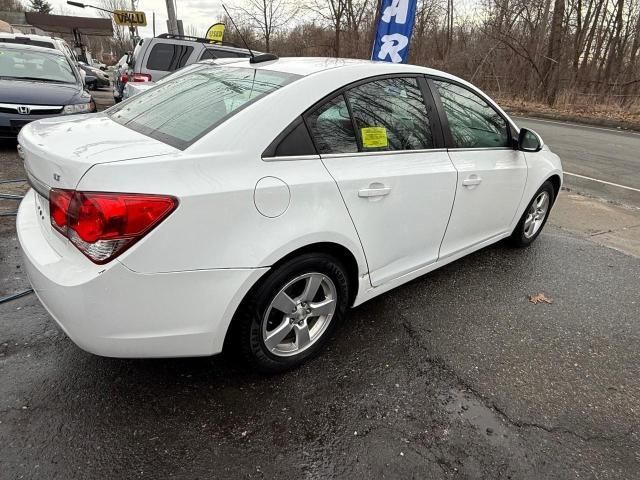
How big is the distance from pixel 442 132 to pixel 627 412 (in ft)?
6.24

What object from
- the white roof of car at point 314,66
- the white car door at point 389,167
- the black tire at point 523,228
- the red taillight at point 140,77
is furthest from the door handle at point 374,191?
the red taillight at point 140,77

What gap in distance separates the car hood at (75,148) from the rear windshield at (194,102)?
0.35 feet

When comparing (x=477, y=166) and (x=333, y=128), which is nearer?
(x=333, y=128)

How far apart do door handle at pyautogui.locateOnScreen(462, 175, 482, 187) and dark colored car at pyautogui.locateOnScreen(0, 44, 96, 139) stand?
20.0 ft

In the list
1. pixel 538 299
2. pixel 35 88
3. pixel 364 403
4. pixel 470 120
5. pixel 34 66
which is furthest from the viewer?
pixel 34 66

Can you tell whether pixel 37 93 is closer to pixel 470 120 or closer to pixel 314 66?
pixel 314 66

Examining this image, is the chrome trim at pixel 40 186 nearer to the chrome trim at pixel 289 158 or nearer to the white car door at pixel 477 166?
the chrome trim at pixel 289 158

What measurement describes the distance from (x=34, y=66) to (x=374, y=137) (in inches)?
312

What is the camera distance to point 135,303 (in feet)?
6.11

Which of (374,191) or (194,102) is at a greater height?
(194,102)

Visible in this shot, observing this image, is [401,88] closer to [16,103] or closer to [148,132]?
[148,132]

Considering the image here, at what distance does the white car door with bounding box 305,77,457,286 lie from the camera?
2408 millimetres

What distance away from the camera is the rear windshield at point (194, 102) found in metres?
2.22

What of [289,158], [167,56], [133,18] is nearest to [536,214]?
[289,158]
